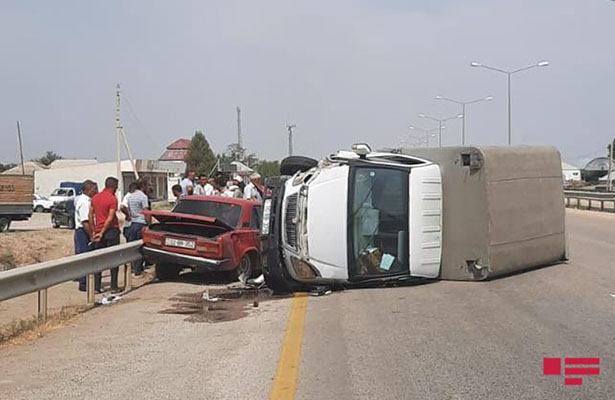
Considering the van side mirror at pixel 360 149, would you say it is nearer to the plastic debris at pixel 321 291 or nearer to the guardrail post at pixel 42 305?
the plastic debris at pixel 321 291

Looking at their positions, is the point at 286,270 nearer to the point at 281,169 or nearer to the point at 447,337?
the point at 281,169

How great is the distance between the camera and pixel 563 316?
29.9ft

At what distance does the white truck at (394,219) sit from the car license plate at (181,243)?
2.03 m

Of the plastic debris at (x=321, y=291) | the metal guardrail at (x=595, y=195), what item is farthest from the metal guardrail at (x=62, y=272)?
the metal guardrail at (x=595, y=195)

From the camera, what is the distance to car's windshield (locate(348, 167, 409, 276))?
11.3 m

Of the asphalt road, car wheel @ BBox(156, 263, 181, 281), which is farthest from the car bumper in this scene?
the asphalt road

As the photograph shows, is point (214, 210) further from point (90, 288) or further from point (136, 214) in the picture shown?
point (90, 288)

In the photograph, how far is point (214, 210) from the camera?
1441 cm

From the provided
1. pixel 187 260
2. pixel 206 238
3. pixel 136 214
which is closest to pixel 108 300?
pixel 187 260

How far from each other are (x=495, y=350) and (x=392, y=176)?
445cm

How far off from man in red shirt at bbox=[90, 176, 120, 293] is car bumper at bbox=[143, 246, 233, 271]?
2.32 ft

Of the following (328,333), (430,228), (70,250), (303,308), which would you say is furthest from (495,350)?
(70,250)

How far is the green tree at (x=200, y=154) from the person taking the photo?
330ft

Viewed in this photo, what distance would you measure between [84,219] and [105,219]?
A: 477mm
